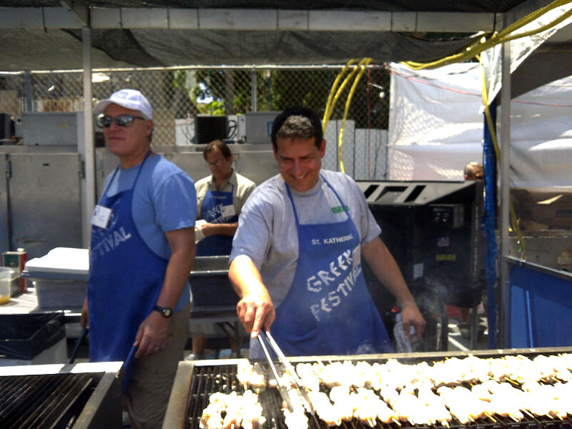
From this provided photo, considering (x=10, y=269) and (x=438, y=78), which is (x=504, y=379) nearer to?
(x=10, y=269)

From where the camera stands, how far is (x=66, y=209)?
4.73 metres

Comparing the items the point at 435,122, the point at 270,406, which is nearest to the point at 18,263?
the point at 270,406

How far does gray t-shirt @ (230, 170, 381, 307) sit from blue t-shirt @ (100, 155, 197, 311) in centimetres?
37

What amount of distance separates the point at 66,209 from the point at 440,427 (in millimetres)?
4184

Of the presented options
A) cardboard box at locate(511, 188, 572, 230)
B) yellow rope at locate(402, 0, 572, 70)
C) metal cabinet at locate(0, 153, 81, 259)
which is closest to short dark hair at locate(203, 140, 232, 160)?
metal cabinet at locate(0, 153, 81, 259)

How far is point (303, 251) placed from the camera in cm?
220

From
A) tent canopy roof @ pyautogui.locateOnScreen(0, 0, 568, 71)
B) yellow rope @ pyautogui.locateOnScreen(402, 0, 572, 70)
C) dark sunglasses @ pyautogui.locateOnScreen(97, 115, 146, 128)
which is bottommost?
dark sunglasses @ pyautogui.locateOnScreen(97, 115, 146, 128)

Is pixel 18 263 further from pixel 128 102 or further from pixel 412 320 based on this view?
pixel 412 320

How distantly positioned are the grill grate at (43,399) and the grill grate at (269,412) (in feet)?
1.19

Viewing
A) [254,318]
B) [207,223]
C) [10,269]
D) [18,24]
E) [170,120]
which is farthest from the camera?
[170,120]

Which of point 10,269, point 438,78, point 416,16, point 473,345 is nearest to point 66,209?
point 10,269

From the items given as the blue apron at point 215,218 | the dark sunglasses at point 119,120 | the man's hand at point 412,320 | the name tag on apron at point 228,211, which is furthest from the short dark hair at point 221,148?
the man's hand at point 412,320

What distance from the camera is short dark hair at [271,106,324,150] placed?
2125 mm

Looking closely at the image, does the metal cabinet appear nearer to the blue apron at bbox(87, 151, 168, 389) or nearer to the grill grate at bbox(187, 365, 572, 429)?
the blue apron at bbox(87, 151, 168, 389)
